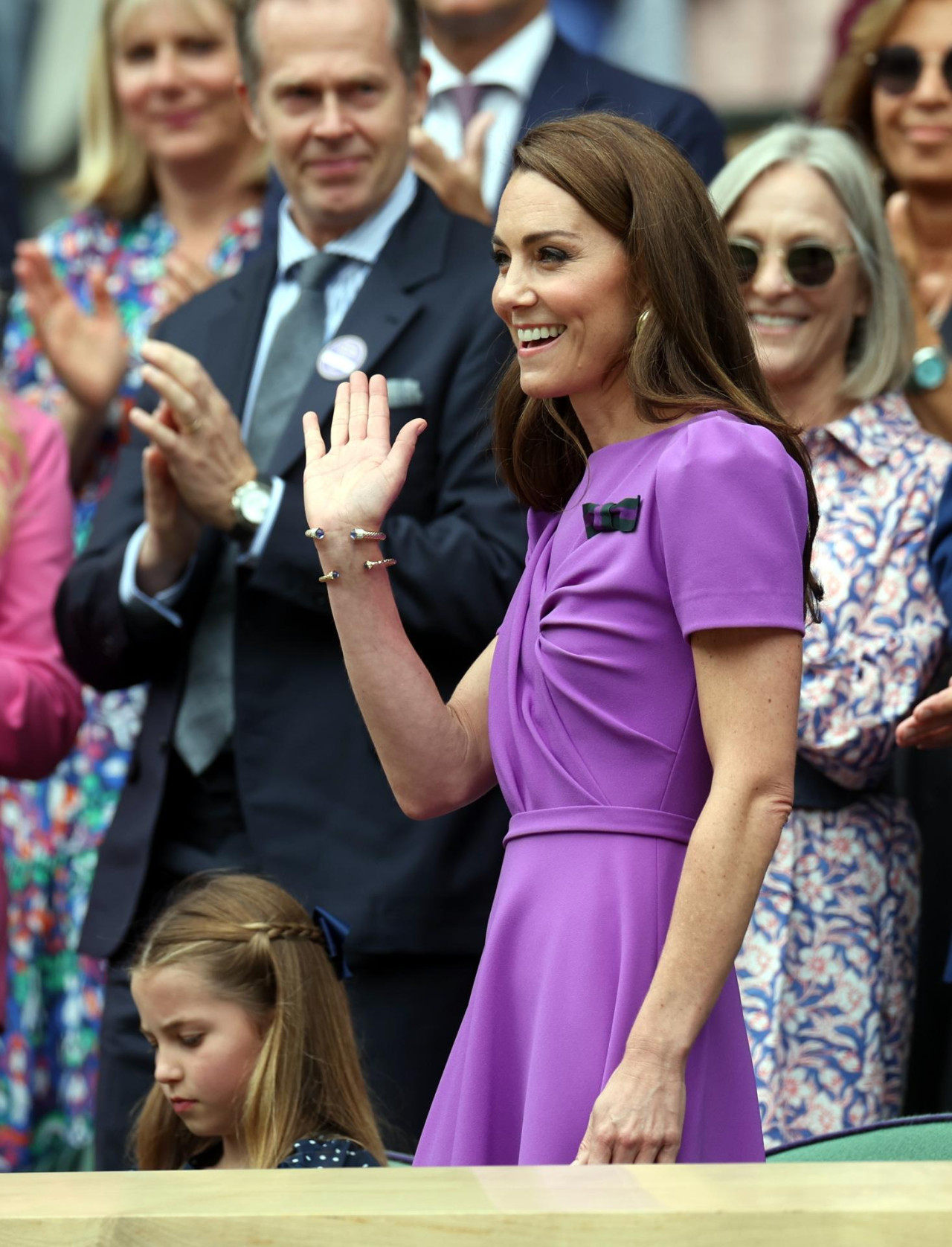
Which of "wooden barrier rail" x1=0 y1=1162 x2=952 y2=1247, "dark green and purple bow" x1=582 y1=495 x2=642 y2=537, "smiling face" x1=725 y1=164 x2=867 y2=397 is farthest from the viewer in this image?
"smiling face" x1=725 y1=164 x2=867 y2=397

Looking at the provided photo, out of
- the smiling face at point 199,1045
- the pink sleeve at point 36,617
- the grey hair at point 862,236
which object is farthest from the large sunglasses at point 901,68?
the smiling face at point 199,1045

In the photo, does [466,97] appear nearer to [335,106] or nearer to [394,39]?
[394,39]

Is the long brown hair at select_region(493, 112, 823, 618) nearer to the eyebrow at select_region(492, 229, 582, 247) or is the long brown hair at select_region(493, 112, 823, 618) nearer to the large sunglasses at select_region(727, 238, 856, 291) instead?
the eyebrow at select_region(492, 229, 582, 247)

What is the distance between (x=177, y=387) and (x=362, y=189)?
0.57 meters

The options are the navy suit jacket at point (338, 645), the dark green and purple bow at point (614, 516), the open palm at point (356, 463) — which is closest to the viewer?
the dark green and purple bow at point (614, 516)

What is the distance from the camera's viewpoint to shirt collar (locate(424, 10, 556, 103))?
421 centimetres

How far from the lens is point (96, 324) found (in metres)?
4.30

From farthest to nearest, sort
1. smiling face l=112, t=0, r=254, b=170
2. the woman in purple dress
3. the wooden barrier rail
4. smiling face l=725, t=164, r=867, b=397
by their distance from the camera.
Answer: smiling face l=112, t=0, r=254, b=170, smiling face l=725, t=164, r=867, b=397, the woman in purple dress, the wooden barrier rail

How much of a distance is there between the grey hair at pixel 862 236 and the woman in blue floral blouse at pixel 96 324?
1233 mm

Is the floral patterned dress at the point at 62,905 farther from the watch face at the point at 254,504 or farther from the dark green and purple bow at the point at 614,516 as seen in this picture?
the dark green and purple bow at the point at 614,516

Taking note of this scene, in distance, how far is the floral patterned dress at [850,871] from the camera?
3189 millimetres

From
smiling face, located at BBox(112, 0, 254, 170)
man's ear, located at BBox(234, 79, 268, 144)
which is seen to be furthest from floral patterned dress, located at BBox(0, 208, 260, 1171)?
man's ear, located at BBox(234, 79, 268, 144)

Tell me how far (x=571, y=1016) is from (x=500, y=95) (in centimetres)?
275

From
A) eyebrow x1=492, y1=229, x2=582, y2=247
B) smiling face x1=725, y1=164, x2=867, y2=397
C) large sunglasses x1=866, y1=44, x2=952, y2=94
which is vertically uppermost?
large sunglasses x1=866, y1=44, x2=952, y2=94
